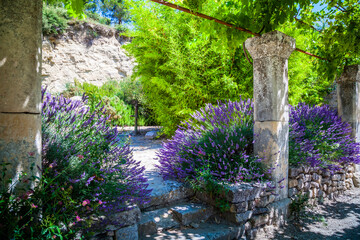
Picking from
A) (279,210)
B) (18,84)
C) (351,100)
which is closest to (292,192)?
(279,210)

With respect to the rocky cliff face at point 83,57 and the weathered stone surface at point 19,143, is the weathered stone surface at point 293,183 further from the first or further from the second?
the rocky cliff face at point 83,57

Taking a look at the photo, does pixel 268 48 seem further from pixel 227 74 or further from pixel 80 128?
pixel 227 74

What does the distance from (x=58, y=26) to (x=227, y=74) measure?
37.7ft

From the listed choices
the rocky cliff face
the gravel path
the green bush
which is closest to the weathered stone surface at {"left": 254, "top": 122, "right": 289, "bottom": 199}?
the gravel path

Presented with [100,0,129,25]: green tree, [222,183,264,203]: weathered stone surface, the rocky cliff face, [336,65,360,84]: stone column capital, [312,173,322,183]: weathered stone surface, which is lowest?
[312,173,322,183]: weathered stone surface

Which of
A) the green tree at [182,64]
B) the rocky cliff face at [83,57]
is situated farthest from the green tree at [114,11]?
the green tree at [182,64]

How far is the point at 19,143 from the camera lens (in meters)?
1.49

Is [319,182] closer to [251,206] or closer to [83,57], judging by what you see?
[251,206]

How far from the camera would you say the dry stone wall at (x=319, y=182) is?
343cm

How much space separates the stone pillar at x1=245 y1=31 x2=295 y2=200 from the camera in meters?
2.98

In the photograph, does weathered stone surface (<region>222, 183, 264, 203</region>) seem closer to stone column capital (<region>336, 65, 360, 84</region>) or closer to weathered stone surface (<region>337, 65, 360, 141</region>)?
weathered stone surface (<region>337, 65, 360, 141</region>)

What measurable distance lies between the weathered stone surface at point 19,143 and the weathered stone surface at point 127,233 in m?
0.88

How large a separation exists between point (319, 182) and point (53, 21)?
1423 cm

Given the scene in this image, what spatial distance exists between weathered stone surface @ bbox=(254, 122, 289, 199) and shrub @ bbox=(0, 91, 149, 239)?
162 centimetres
